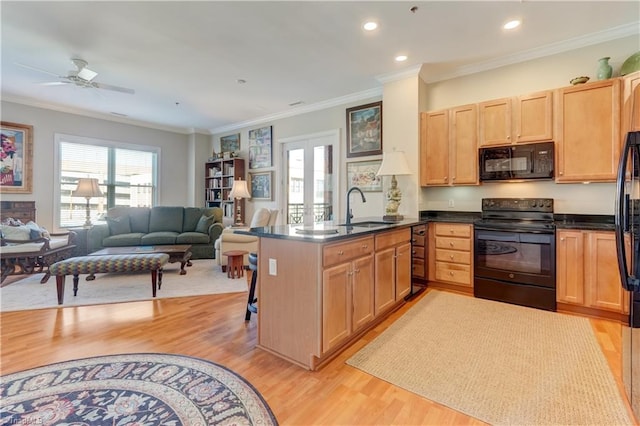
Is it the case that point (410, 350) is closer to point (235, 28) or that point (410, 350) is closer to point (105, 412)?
point (105, 412)

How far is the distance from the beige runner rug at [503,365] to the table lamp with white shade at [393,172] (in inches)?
54.7

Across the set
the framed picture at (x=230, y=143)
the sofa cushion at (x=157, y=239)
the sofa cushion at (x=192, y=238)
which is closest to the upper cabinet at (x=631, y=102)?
the sofa cushion at (x=192, y=238)

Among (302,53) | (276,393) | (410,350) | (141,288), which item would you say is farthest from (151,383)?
(302,53)

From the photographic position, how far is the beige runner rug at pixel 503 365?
5.50 feet

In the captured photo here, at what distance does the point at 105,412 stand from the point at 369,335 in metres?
1.92

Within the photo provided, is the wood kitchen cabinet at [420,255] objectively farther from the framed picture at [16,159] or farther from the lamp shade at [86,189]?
the framed picture at [16,159]

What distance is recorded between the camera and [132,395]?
5.87 feet

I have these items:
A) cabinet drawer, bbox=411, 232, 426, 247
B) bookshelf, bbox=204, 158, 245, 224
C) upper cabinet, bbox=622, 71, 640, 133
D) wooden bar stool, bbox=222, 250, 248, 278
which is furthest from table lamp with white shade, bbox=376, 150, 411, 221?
bookshelf, bbox=204, 158, 245, 224

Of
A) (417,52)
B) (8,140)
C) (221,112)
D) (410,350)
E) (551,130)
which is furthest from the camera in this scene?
(221,112)

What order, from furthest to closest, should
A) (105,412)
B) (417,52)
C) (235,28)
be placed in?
(417,52), (235,28), (105,412)

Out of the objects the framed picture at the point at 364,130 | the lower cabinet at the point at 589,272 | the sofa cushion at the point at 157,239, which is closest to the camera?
the lower cabinet at the point at 589,272

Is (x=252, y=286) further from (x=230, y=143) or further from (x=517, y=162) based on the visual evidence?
(x=230, y=143)

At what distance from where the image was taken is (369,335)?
103 inches

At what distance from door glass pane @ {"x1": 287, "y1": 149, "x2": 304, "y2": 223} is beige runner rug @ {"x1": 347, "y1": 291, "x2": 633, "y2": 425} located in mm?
3533
